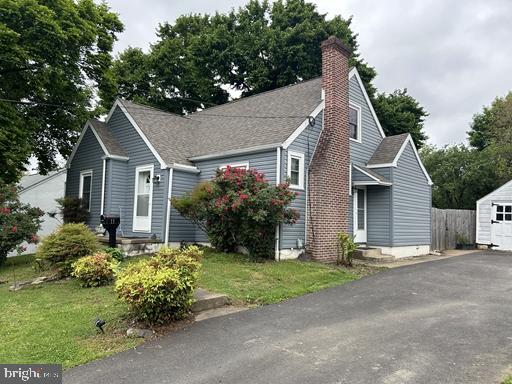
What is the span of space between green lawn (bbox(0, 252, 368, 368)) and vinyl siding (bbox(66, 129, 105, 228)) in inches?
145

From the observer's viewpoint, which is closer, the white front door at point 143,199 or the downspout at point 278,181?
the downspout at point 278,181

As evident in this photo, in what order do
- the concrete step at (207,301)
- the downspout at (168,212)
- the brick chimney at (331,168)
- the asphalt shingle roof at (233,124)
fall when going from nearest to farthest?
the concrete step at (207,301), the brick chimney at (331,168), the downspout at (168,212), the asphalt shingle roof at (233,124)

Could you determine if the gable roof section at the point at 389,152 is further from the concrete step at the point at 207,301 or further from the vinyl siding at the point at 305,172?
the concrete step at the point at 207,301

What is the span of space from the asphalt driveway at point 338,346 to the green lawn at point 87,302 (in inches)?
21.2

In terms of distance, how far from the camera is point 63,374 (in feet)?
14.3

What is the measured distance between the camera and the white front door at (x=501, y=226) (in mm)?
18516

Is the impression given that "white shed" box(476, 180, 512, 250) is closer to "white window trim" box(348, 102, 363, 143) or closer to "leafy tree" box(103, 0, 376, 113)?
"white window trim" box(348, 102, 363, 143)

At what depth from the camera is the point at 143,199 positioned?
1388cm

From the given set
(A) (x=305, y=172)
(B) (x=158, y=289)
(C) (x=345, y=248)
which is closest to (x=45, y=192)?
(A) (x=305, y=172)

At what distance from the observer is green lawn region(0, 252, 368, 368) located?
502 centimetres

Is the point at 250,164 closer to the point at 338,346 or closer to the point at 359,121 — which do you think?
the point at 359,121

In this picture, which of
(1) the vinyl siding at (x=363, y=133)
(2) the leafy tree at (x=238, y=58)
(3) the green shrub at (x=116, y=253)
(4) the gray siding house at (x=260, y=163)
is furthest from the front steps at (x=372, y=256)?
(2) the leafy tree at (x=238, y=58)

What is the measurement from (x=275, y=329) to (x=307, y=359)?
1228 mm

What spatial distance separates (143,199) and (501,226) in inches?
666
